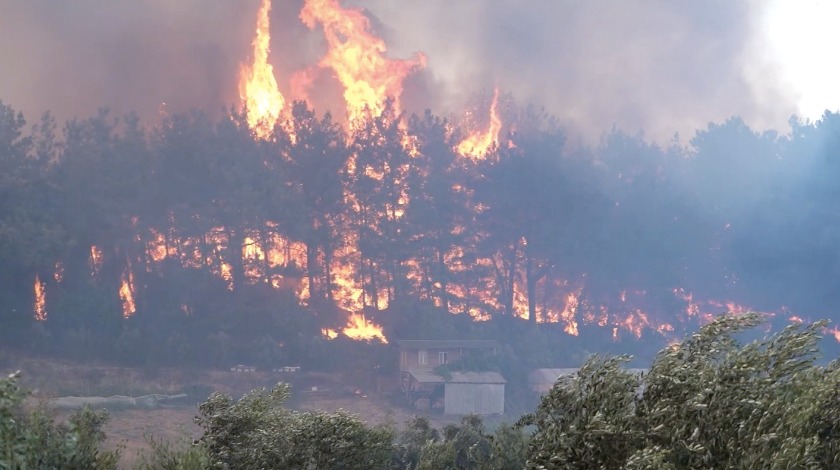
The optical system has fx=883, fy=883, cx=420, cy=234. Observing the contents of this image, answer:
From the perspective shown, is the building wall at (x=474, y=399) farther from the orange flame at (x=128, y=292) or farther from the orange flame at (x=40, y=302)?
the orange flame at (x=40, y=302)

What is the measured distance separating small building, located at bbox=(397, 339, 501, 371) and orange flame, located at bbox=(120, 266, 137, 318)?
96.6 ft

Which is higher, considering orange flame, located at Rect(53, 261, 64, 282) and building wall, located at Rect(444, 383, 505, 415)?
orange flame, located at Rect(53, 261, 64, 282)

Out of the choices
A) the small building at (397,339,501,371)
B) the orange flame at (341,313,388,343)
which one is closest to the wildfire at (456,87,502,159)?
the orange flame at (341,313,388,343)

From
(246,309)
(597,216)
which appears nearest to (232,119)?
(246,309)

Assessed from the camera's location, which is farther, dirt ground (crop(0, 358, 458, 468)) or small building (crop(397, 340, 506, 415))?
small building (crop(397, 340, 506, 415))

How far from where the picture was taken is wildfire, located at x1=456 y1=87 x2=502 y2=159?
396 feet

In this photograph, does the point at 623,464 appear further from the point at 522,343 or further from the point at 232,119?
the point at 232,119

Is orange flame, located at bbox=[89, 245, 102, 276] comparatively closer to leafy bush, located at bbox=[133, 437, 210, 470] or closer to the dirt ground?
the dirt ground

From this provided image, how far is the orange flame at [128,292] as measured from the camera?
96062 mm

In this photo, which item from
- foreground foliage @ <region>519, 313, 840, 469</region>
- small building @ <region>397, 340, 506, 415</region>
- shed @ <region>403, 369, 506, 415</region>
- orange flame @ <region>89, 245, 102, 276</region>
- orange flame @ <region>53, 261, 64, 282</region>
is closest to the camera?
foreground foliage @ <region>519, 313, 840, 469</region>

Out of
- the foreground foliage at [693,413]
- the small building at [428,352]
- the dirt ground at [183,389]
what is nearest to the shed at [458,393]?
the dirt ground at [183,389]

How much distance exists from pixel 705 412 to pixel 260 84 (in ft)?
365

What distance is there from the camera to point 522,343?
101 meters

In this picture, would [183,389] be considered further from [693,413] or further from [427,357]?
[693,413]
